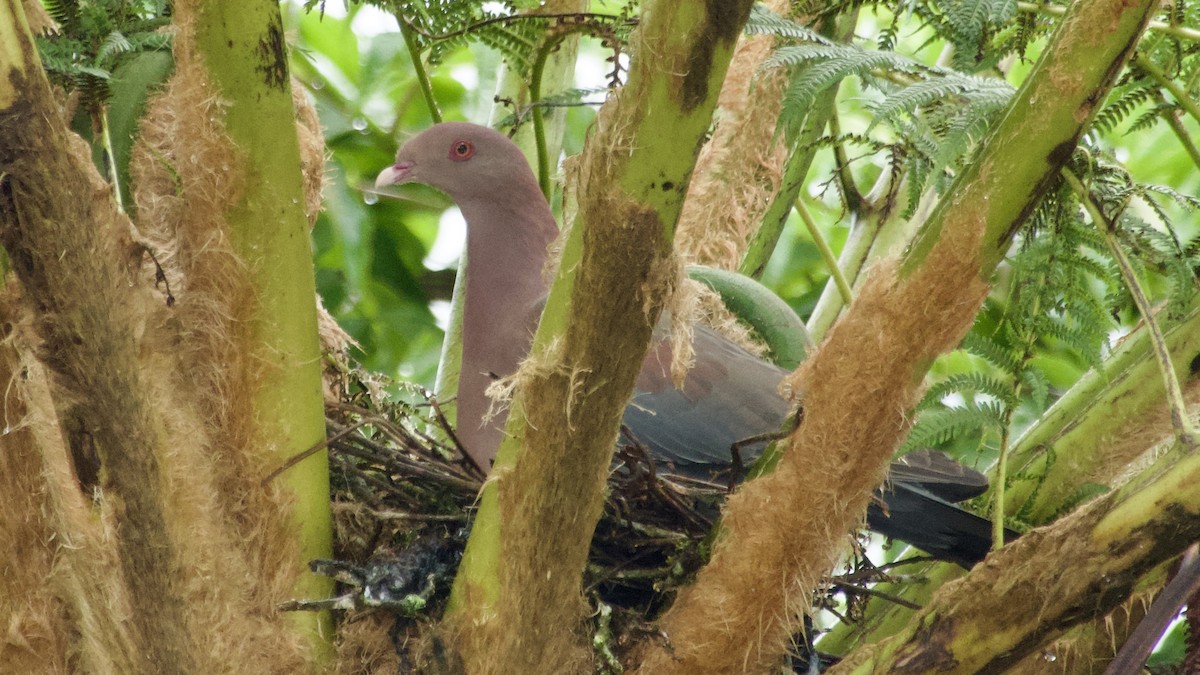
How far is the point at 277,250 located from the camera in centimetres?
134

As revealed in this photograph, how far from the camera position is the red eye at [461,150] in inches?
86.1

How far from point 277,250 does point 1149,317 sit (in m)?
0.89

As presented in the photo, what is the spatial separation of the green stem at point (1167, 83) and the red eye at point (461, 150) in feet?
3.61

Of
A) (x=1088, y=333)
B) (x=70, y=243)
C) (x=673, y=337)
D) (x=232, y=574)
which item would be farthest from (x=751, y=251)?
(x=70, y=243)

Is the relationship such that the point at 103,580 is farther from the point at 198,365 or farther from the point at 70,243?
the point at 70,243

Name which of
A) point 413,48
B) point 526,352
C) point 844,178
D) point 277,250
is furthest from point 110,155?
point 844,178

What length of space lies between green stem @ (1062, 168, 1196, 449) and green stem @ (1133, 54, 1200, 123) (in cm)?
20

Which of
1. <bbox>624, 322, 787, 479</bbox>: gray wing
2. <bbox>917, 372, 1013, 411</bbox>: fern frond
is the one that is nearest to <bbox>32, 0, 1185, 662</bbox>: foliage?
<bbox>917, 372, 1013, 411</bbox>: fern frond

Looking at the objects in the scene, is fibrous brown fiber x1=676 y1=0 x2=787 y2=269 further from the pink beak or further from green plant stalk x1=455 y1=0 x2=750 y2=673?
green plant stalk x1=455 y1=0 x2=750 y2=673

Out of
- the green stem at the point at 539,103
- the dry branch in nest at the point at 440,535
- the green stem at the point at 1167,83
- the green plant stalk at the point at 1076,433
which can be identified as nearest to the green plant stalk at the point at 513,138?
the green stem at the point at 539,103

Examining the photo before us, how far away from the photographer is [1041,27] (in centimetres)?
172

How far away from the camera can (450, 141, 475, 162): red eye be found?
7.18ft

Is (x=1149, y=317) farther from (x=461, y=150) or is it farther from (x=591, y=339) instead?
(x=461, y=150)

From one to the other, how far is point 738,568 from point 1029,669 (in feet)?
1.47
